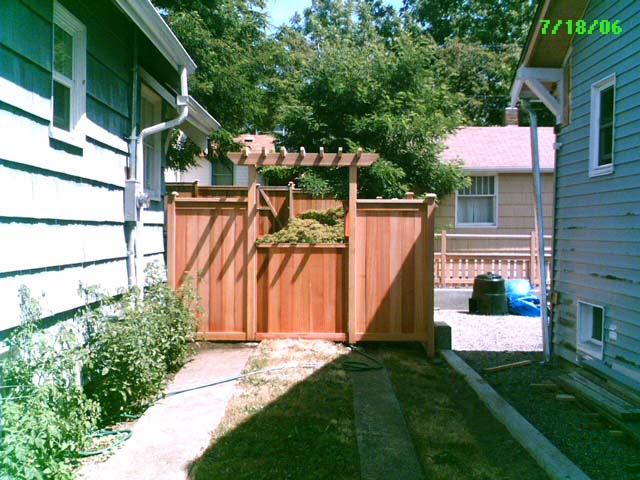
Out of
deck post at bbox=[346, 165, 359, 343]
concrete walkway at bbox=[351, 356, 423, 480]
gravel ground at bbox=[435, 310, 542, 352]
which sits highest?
deck post at bbox=[346, 165, 359, 343]

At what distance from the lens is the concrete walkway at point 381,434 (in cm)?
392

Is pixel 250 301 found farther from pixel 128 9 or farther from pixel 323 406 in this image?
pixel 128 9

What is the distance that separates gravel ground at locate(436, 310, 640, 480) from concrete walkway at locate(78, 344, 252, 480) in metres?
2.79

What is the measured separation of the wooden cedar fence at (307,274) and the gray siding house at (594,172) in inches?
69.7

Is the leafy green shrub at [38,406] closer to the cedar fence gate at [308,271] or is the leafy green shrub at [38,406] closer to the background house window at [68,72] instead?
the background house window at [68,72]

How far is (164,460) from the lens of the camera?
3934 millimetres

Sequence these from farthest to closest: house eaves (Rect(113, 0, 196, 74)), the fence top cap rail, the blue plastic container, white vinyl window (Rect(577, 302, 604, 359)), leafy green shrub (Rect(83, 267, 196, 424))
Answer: the blue plastic container, the fence top cap rail, white vinyl window (Rect(577, 302, 604, 359)), house eaves (Rect(113, 0, 196, 74)), leafy green shrub (Rect(83, 267, 196, 424))

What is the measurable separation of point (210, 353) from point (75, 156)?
3156 mm

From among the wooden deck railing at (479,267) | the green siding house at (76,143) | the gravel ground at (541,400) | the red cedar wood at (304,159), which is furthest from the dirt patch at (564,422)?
the wooden deck railing at (479,267)

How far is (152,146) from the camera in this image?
7762mm

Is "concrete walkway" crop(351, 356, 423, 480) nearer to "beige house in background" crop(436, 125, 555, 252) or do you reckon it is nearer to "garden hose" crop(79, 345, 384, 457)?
A: "garden hose" crop(79, 345, 384, 457)

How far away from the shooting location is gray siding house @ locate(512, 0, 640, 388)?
5.76 m

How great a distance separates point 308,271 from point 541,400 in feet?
10.1

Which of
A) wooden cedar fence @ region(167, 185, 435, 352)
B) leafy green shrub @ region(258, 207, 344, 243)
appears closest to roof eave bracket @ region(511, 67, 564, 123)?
wooden cedar fence @ region(167, 185, 435, 352)
